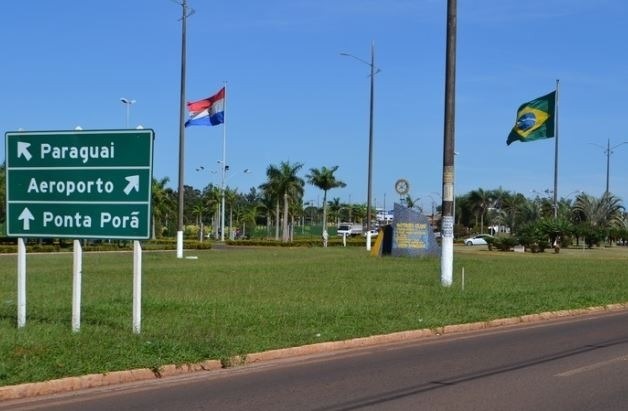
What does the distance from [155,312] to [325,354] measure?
4.15 meters

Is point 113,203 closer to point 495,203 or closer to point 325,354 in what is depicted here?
point 325,354

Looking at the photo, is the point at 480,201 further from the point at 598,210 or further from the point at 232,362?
the point at 232,362

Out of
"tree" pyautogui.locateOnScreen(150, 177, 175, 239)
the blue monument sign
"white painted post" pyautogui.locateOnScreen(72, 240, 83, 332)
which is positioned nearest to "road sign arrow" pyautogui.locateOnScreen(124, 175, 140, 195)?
"white painted post" pyautogui.locateOnScreen(72, 240, 83, 332)

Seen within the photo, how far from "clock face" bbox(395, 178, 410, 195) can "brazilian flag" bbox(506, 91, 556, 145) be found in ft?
17.8

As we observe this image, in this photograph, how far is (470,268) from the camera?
31953mm

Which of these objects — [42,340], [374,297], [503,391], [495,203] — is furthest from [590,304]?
[495,203]

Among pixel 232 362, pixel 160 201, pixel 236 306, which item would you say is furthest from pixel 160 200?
pixel 232 362

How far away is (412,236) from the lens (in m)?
37.8

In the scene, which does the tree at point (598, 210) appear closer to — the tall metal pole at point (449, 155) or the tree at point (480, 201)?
the tree at point (480, 201)

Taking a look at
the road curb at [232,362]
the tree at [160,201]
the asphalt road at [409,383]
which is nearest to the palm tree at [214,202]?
the tree at [160,201]

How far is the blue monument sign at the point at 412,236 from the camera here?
124 ft

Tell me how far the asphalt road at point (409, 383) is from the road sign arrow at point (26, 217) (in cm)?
473

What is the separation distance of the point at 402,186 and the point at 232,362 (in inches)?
1036

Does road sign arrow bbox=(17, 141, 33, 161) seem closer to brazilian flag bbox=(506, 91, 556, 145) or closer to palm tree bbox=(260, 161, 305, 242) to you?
brazilian flag bbox=(506, 91, 556, 145)
